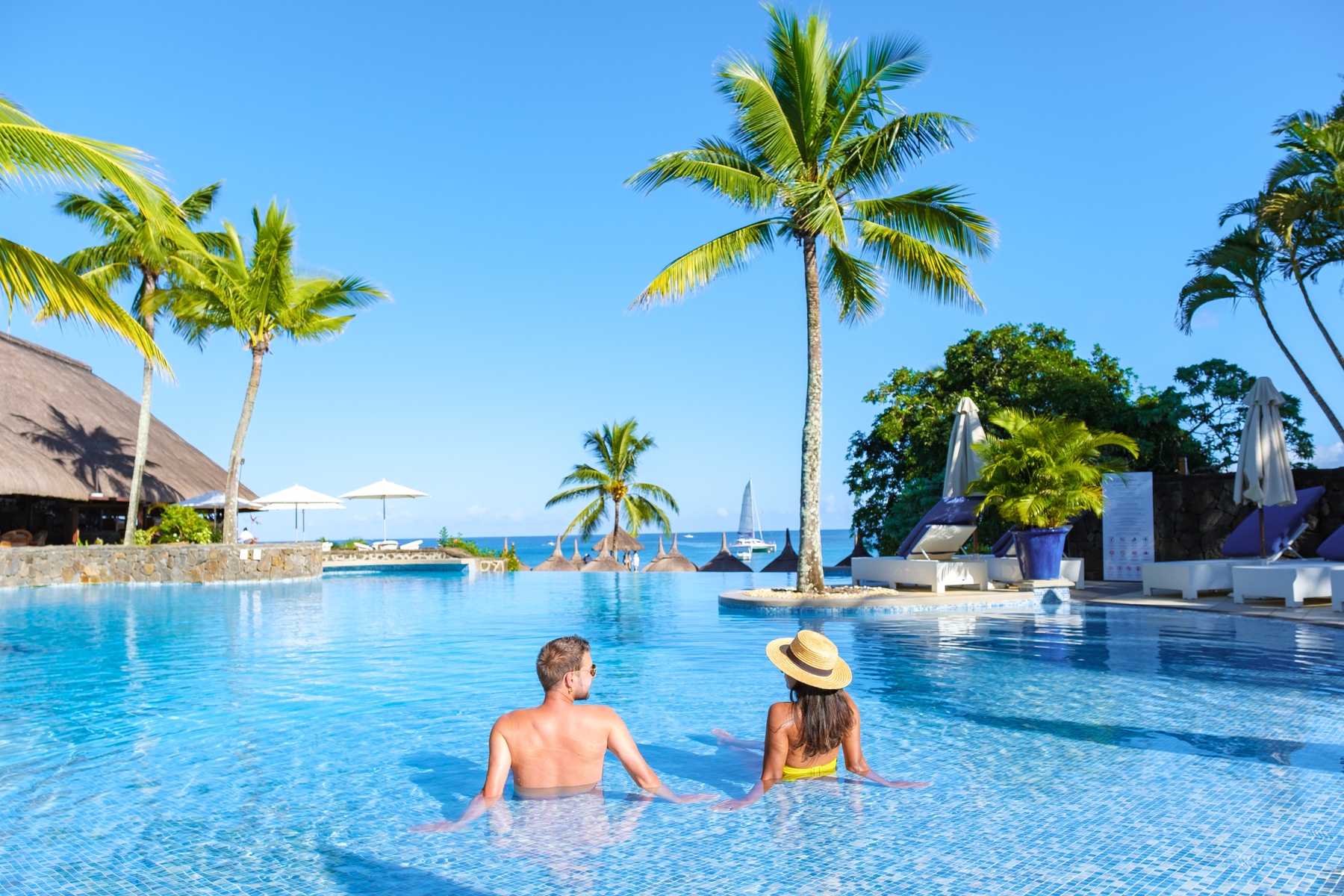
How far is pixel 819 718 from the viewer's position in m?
3.89

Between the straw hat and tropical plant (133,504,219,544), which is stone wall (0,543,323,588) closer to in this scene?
tropical plant (133,504,219,544)

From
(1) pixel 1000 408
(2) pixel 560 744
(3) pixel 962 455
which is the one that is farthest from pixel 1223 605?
(2) pixel 560 744

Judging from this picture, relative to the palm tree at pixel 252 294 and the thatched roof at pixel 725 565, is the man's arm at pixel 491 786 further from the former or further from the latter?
the thatched roof at pixel 725 565

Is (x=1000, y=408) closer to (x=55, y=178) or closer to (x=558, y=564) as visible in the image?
(x=55, y=178)

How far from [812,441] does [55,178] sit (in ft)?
29.3

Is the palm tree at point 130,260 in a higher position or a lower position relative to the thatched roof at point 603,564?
higher

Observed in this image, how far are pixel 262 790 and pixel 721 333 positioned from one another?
29269 millimetres

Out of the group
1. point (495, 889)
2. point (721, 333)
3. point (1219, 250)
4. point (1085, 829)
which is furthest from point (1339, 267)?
point (721, 333)

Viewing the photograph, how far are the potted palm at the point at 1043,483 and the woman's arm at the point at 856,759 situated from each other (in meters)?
8.52

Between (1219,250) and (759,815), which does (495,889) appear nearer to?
(759,815)

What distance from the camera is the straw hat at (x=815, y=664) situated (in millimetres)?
3684

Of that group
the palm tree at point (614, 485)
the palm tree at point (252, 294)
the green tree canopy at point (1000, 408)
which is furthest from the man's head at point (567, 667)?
the palm tree at point (614, 485)

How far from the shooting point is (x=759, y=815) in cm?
369

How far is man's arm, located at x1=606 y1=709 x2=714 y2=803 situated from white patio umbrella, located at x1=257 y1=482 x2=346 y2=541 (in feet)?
Result: 82.4
